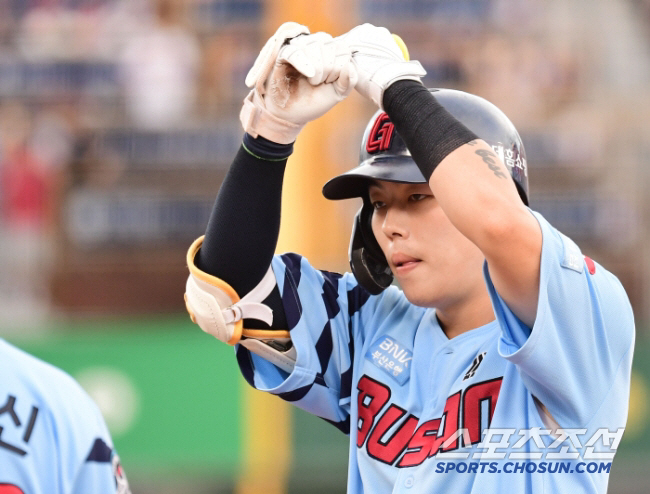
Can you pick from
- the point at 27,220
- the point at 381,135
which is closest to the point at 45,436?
the point at 381,135

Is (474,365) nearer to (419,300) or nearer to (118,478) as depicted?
(419,300)

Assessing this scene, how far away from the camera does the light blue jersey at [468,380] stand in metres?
1.71

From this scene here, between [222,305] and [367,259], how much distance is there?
1.23ft

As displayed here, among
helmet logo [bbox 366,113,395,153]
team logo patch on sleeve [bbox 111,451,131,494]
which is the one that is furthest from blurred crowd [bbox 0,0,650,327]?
team logo patch on sleeve [bbox 111,451,131,494]

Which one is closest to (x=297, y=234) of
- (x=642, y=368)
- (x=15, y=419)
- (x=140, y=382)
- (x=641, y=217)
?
(x=140, y=382)

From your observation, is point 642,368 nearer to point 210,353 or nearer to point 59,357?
point 210,353

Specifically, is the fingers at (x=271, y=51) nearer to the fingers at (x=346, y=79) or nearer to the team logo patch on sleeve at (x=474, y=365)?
the fingers at (x=346, y=79)

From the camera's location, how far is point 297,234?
18.5ft

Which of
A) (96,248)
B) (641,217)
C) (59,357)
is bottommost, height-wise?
(59,357)

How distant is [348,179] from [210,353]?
3443mm

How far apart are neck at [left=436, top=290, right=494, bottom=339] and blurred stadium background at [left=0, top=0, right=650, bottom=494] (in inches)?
130

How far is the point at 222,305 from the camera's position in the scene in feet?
6.88
